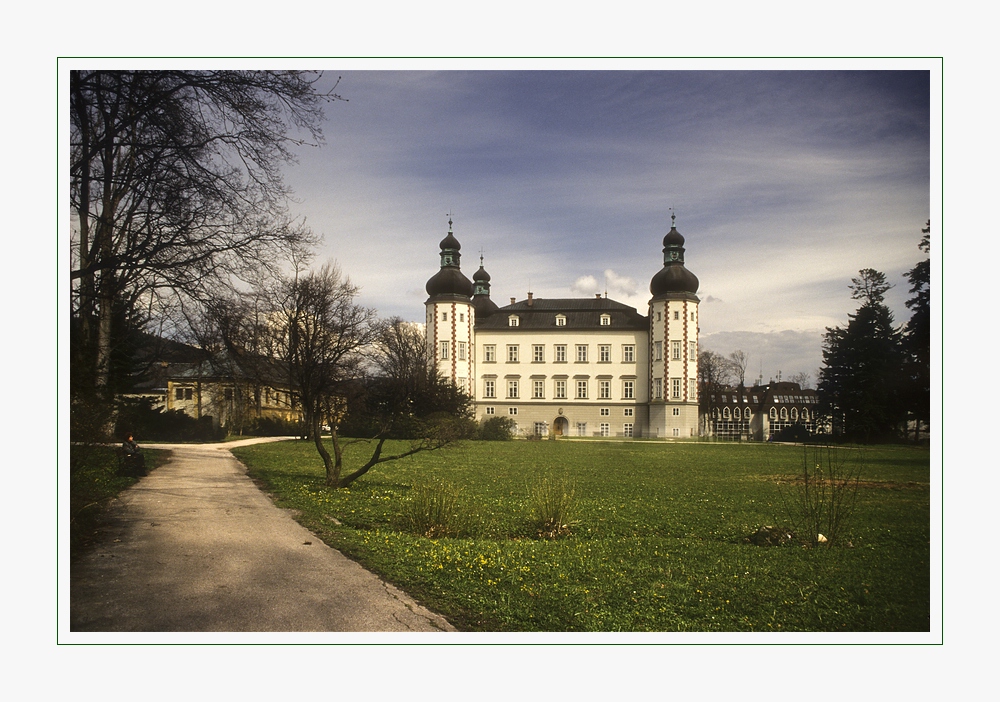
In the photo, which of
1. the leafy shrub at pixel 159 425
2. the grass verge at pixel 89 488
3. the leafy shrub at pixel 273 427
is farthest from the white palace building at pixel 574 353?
the grass verge at pixel 89 488

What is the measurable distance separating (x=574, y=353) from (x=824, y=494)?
6.33 ft

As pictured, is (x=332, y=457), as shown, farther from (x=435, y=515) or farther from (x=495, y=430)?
(x=495, y=430)

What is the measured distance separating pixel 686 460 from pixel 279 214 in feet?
10.8

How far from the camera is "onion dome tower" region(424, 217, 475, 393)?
12.4ft

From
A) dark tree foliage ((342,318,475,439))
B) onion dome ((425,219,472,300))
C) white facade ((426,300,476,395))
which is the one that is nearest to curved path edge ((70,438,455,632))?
dark tree foliage ((342,318,475,439))

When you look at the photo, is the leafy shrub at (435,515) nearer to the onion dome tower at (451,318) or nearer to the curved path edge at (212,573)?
the curved path edge at (212,573)

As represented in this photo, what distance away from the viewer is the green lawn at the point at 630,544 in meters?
3.22

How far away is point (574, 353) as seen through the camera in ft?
15.6

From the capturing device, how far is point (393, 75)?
375 cm

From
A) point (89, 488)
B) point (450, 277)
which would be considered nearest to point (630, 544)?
point (450, 277)

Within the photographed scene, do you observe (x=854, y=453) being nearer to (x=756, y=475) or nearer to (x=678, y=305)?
(x=756, y=475)

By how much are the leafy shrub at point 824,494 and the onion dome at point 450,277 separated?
8.10 ft

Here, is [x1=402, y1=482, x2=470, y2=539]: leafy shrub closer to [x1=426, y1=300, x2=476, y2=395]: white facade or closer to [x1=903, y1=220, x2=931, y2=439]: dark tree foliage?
[x1=426, y1=300, x2=476, y2=395]: white facade
